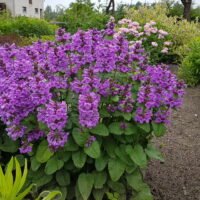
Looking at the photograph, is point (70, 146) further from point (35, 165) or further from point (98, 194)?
point (98, 194)

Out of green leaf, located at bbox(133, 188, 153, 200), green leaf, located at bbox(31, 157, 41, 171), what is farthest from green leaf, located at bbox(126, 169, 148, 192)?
green leaf, located at bbox(31, 157, 41, 171)

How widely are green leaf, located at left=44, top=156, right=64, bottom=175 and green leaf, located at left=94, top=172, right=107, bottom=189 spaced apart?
28 cm

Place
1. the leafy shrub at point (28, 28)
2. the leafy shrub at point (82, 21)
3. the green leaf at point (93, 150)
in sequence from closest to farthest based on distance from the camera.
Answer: the green leaf at point (93, 150) < the leafy shrub at point (28, 28) < the leafy shrub at point (82, 21)

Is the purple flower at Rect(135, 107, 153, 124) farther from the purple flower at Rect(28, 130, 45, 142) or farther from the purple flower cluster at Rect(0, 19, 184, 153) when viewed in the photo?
the purple flower at Rect(28, 130, 45, 142)

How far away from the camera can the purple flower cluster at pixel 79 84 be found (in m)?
2.30

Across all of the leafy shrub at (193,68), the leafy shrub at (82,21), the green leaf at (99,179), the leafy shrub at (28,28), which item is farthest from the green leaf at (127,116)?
the leafy shrub at (28,28)

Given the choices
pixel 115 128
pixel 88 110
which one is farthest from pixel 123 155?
pixel 88 110

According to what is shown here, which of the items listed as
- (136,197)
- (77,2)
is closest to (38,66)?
(136,197)

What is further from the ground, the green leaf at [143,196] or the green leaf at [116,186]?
the green leaf at [116,186]

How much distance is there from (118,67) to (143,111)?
37cm

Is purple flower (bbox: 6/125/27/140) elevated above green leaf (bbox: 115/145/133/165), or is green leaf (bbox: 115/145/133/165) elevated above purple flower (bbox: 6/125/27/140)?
purple flower (bbox: 6/125/27/140)

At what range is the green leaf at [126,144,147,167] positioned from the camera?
96.6 inches

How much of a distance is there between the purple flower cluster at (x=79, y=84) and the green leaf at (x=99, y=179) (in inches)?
15.9

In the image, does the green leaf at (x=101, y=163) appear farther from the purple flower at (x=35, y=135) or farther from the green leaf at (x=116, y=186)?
the purple flower at (x=35, y=135)
